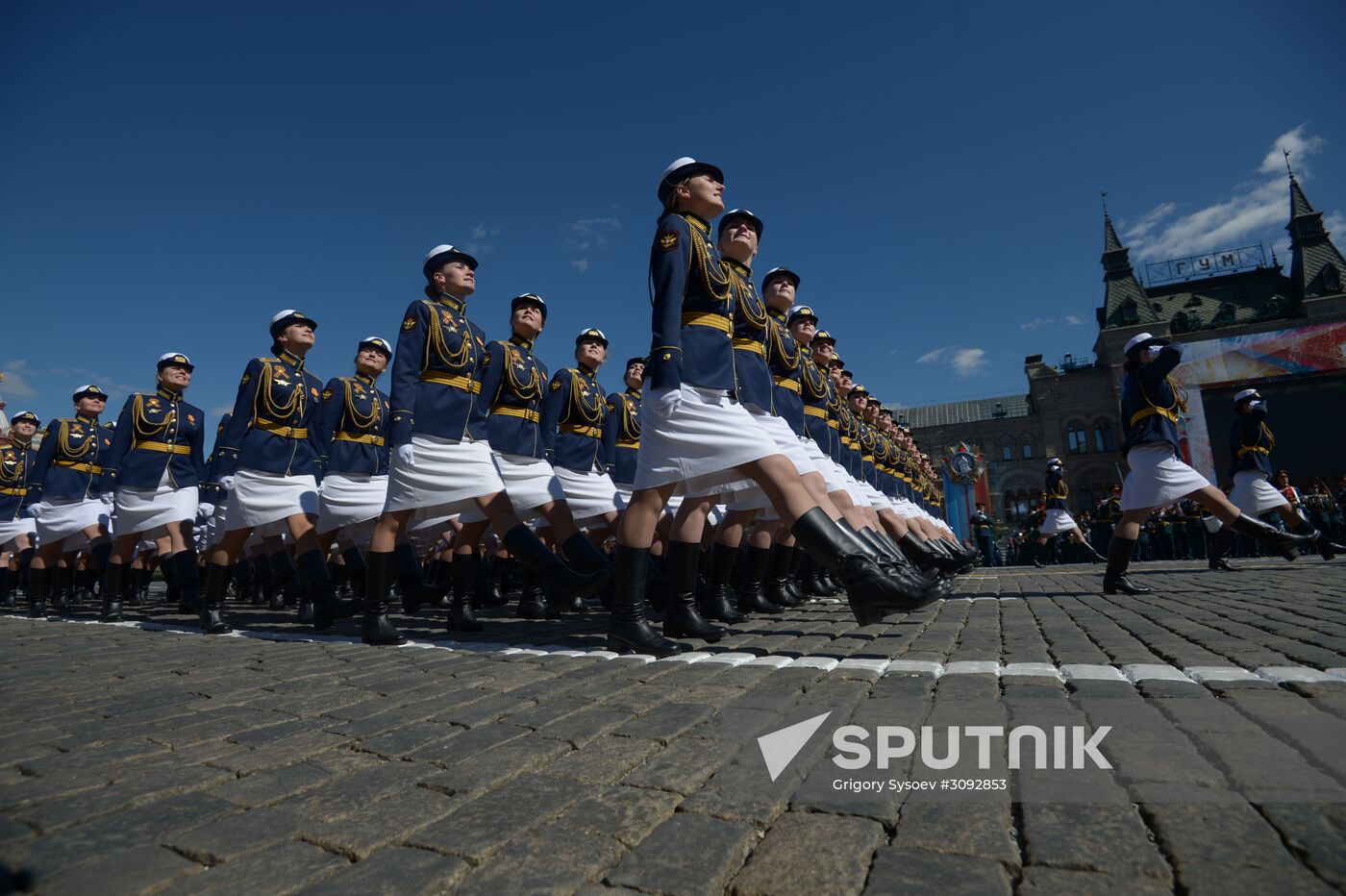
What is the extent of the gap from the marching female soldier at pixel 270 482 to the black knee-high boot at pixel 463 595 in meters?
1.12

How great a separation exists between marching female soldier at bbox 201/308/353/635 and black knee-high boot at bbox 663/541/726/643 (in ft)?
10.5

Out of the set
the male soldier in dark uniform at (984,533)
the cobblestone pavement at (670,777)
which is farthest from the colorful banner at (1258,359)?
the cobblestone pavement at (670,777)

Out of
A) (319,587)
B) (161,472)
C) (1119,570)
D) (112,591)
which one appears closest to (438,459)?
(319,587)

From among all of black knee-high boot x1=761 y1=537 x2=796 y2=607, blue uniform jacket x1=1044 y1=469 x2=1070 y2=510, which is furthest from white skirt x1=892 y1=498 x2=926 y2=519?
blue uniform jacket x1=1044 y1=469 x2=1070 y2=510

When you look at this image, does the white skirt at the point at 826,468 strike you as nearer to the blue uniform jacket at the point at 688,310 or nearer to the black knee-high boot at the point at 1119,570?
the blue uniform jacket at the point at 688,310

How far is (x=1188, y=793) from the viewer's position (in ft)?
4.69

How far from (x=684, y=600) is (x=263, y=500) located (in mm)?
3778

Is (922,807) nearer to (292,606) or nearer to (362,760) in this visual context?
(362,760)

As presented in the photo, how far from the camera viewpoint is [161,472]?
673 centimetres

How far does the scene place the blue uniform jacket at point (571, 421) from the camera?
6770mm

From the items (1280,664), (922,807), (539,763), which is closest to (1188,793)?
(922,807)

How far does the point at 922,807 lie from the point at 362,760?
4.72 feet

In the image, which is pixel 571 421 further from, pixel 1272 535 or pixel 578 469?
pixel 1272 535

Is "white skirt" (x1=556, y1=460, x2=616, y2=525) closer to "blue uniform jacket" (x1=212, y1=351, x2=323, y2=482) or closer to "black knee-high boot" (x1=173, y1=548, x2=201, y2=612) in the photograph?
"blue uniform jacket" (x1=212, y1=351, x2=323, y2=482)
